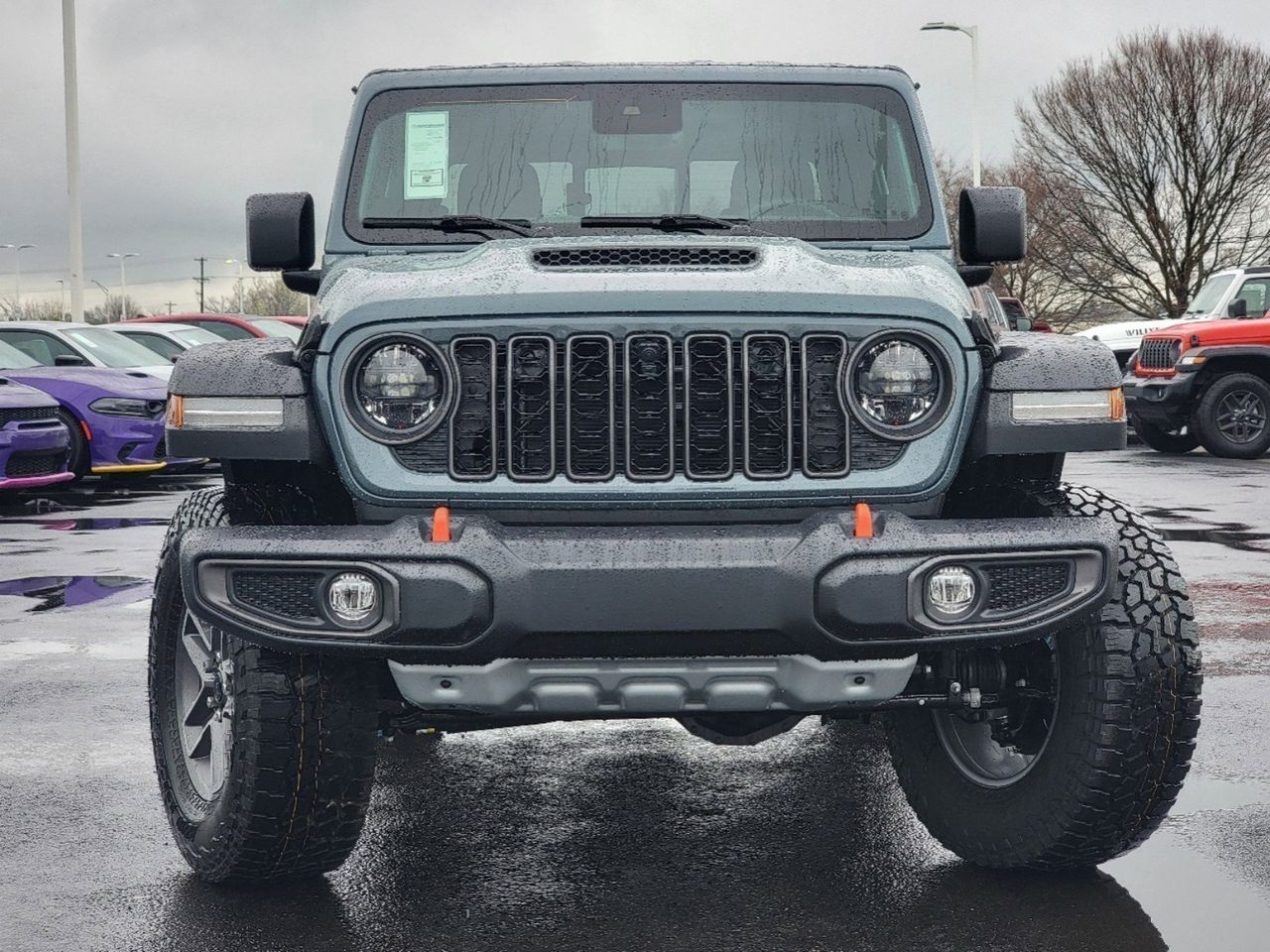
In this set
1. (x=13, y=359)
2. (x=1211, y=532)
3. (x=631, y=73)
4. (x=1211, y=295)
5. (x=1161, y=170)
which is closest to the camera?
(x=631, y=73)

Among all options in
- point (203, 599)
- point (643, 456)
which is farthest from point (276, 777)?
point (643, 456)

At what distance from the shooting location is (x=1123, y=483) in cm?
1756

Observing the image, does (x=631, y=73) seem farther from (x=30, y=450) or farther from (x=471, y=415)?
(x=30, y=450)

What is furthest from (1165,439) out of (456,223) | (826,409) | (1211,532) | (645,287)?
(645,287)

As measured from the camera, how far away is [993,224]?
526 cm

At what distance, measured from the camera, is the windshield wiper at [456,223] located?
17.0ft

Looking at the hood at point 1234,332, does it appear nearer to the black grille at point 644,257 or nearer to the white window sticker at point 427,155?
the white window sticker at point 427,155

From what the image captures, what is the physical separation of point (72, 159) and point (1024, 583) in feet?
111

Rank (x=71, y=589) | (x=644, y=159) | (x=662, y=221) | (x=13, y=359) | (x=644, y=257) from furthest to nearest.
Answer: (x=13, y=359) < (x=71, y=589) < (x=644, y=159) < (x=662, y=221) < (x=644, y=257)

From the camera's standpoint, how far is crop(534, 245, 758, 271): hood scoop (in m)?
4.40

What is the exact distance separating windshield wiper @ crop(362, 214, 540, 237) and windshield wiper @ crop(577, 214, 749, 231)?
0.19 metres

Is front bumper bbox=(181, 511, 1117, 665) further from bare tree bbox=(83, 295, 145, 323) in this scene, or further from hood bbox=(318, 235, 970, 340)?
bare tree bbox=(83, 295, 145, 323)

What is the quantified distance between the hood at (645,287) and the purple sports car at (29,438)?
10.9m

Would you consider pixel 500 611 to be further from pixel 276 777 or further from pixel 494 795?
pixel 494 795
